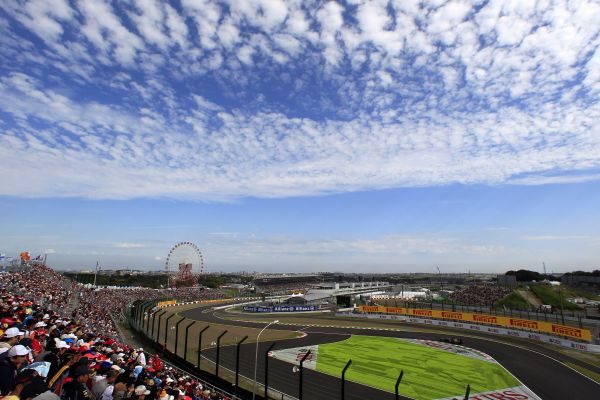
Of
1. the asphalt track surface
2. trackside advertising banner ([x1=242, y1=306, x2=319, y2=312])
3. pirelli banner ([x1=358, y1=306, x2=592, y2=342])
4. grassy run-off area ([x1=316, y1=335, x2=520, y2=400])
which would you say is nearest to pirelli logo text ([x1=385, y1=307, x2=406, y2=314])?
pirelli banner ([x1=358, y1=306, x2=592, y2=342])

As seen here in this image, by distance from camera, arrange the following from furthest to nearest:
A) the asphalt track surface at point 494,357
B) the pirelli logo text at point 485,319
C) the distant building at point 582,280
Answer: the distant building at point 582,280 → the pirelli logo text at point 485,319 → the asphalt track surface at point 494,357

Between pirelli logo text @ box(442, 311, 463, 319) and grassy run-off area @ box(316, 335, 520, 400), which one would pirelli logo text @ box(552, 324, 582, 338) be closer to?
grassy run-off area @ box(316, 335, 520, 400)

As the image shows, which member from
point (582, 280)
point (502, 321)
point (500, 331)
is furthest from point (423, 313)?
point (582, 280)

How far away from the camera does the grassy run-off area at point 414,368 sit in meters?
30.4

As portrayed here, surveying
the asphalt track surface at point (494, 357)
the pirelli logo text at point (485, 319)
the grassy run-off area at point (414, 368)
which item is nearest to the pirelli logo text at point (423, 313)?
the pirelli logo text at point (485, 319)

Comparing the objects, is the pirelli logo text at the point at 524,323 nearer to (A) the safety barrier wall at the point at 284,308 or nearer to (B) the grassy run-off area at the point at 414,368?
(B) the grassy run-off area at the point at 414,368

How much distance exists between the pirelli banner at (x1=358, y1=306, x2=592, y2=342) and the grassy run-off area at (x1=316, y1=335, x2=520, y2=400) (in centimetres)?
1697

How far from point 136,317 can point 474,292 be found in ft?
330

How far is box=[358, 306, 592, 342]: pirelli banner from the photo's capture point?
4619 cm

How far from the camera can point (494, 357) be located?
41219mm

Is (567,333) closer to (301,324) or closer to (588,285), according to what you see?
(301,324)

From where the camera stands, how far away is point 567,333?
47312 mm

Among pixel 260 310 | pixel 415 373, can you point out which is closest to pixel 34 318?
A: pixel 415 373

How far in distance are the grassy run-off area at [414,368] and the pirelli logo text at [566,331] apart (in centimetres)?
1682
